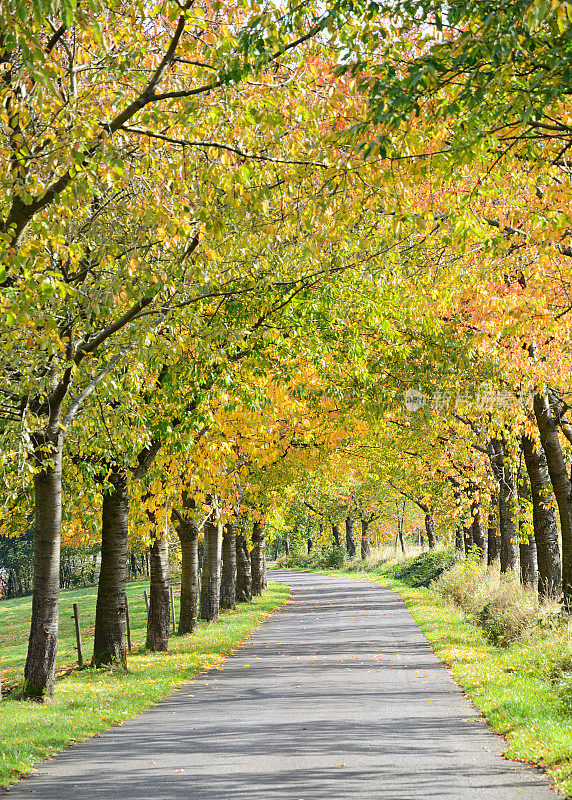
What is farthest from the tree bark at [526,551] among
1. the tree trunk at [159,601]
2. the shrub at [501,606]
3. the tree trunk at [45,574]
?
the tree trunk at [45,574]

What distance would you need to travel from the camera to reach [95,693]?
12570mm

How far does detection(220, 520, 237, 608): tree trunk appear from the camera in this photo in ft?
95.5

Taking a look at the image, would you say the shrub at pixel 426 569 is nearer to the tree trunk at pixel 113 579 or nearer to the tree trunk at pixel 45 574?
the tree trunk at pixel 113 579

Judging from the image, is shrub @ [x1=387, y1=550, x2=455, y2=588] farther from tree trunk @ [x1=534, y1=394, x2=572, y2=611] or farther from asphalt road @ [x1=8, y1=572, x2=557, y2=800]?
asphalt road @ [x1=8, y1=572, x2=557, y2=800]

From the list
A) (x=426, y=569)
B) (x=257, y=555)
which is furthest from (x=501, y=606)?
(x=426, y=569)

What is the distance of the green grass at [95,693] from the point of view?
923 cm

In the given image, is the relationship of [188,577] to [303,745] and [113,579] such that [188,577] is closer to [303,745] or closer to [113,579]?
[113,579]

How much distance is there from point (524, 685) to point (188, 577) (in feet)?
40.1

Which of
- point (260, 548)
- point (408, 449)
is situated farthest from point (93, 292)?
point (260, 548)

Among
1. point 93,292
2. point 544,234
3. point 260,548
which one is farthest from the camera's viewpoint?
point 260,548

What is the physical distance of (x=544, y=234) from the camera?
923 centimetres

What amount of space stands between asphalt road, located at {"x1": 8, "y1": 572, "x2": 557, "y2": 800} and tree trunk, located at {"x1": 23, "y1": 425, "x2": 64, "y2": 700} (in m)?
1.75

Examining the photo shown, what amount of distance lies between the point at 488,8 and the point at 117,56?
4.70 metres

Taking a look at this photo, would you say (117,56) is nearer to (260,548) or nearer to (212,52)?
(212,52)
